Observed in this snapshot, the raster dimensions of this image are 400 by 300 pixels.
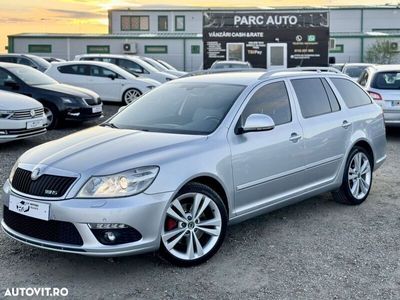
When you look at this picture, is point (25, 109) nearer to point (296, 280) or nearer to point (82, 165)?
point (82, 165)

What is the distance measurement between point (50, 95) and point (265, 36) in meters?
13.7

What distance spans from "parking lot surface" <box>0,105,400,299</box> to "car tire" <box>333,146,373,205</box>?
58cm

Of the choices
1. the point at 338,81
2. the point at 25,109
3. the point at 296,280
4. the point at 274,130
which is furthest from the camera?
the point at 25,109

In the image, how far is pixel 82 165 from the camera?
4.14 metres

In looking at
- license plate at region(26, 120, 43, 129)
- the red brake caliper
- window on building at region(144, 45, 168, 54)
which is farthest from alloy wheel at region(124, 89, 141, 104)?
window on building at region(144, 45, 168, 54)

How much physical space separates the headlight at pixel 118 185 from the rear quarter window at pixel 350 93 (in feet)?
10.3

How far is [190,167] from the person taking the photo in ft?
14.2

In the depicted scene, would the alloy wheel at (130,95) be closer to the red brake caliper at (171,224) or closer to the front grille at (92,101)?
the front grille at (92,101)

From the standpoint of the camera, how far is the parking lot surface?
157 inches

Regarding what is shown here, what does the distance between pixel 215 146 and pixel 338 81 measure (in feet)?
8.17

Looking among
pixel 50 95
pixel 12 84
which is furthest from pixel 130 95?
pixel 12 84

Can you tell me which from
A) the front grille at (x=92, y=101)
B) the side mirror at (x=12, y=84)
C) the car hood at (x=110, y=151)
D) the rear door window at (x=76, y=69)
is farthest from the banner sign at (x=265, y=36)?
the car hood at (x=110, y=151)

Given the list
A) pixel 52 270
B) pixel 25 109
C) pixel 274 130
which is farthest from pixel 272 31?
pixel 52 270

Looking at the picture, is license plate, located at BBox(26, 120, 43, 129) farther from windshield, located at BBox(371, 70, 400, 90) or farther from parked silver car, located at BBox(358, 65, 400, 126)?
windshield, located at BBox(371, 70, 400, 90)
